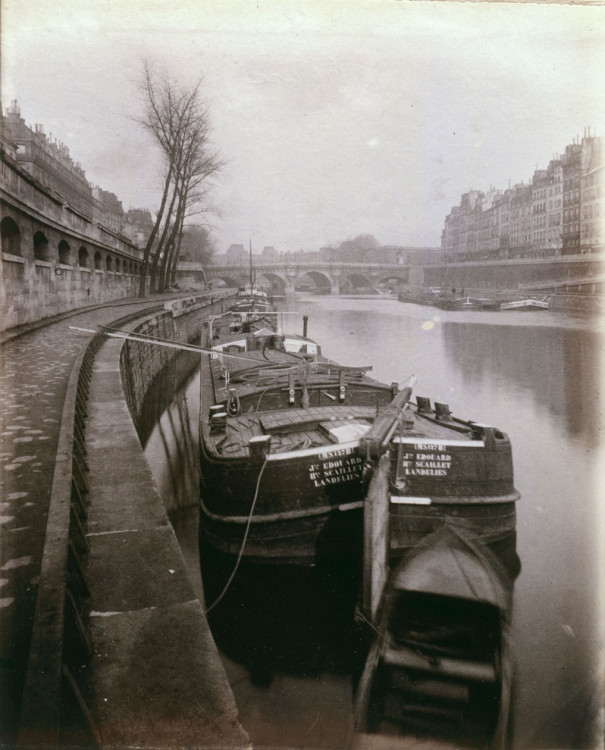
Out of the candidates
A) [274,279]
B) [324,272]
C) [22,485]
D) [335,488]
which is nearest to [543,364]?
[335,488]

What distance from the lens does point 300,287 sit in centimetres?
10444

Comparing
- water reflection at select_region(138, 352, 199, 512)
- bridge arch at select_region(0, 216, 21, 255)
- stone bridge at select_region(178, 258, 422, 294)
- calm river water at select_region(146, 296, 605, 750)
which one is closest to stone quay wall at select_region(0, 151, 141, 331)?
bridge arch at select_region(0, 216, 21, 255)

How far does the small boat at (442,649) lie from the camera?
570 cm

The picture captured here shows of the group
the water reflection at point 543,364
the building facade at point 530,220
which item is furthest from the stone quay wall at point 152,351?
the building facade at point 530,220

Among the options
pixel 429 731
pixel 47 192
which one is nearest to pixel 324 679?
pixel 429 731

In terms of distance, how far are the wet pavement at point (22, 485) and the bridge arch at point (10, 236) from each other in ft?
15.2

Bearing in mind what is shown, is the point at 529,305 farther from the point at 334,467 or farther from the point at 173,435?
the point at 334,467

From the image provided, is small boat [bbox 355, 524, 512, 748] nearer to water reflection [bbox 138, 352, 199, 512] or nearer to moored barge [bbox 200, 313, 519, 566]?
moored barge [bbox 200, 313, 519, 566]

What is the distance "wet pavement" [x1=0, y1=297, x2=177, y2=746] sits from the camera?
3.52 m

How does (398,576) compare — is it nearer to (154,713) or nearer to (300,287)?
(154,713)

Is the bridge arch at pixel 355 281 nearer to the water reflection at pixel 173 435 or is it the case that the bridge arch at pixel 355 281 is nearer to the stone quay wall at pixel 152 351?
the stone quay wall at pixel 152 351

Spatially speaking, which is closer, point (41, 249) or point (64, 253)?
point (41, 249)

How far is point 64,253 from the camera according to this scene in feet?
74.8

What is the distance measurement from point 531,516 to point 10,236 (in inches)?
638
